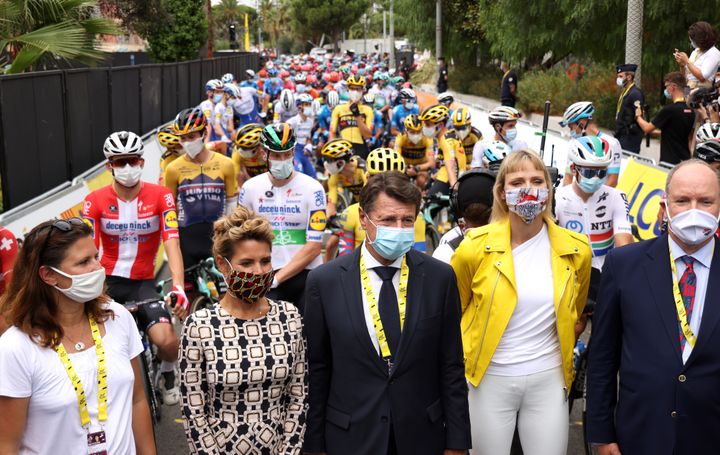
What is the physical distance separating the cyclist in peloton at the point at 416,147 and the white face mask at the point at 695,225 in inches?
352

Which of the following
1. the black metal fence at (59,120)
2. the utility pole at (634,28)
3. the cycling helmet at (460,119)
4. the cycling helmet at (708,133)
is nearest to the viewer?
the cycling helmet at (708,133)

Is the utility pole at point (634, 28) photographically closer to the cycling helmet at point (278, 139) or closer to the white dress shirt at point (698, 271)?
the cycling helmet at point (278, 139)

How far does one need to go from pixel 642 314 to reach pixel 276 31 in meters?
176

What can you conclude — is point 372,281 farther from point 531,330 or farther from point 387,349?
point 531,330

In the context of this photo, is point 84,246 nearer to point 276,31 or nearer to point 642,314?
point 642,314

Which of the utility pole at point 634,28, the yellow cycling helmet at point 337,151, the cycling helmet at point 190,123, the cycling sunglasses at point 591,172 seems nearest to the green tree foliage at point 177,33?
the utility pole at point 634,28

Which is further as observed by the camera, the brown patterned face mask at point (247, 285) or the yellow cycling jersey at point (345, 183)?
the yellow cycling jersey at point (345, 183)

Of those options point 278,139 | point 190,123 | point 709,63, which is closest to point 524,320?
point 278,139

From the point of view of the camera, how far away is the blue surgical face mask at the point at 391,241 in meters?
4.13

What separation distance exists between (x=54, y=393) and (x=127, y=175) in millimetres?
3118

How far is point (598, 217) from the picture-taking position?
6.77 m

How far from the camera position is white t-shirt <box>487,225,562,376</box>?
4.45 m

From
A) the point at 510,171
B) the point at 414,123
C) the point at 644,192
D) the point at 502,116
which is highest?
the point at 510,171

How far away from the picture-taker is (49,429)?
144 inches
